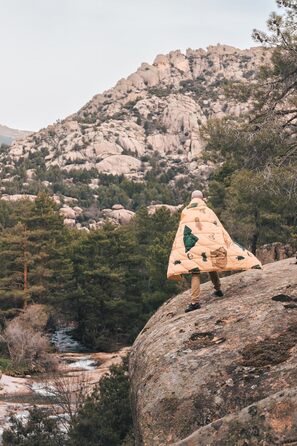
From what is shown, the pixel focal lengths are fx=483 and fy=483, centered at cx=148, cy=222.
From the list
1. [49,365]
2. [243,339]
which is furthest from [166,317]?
[49,365]

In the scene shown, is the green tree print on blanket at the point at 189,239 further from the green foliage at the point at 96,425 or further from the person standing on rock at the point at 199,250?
the green foliage at the point at 96,425

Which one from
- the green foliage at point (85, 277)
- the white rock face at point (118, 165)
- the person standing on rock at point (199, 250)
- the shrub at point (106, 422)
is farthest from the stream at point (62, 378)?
the white rock face at point (118, 165)

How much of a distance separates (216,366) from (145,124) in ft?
418

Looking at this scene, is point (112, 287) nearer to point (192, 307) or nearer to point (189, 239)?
point (192, 307)

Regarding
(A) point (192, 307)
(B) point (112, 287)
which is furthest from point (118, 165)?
(A) point (192, 307)

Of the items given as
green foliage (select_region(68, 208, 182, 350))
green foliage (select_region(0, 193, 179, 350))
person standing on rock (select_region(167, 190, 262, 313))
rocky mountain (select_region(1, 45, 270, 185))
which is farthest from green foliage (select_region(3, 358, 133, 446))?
rocky mountain (select_region(1, 45, 270, 185))

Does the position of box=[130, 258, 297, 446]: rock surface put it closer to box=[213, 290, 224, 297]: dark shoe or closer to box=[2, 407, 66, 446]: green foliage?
box=[213, 290, 224, 297]: dark shoe

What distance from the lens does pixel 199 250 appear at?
250 inches

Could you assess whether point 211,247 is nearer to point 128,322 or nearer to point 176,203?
point 128,322

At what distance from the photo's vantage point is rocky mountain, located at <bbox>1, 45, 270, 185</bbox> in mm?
113000

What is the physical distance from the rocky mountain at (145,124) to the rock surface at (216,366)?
93.8 meters

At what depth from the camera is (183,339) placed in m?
5.47

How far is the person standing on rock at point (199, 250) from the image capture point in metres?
6.34

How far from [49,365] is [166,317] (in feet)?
69.3
